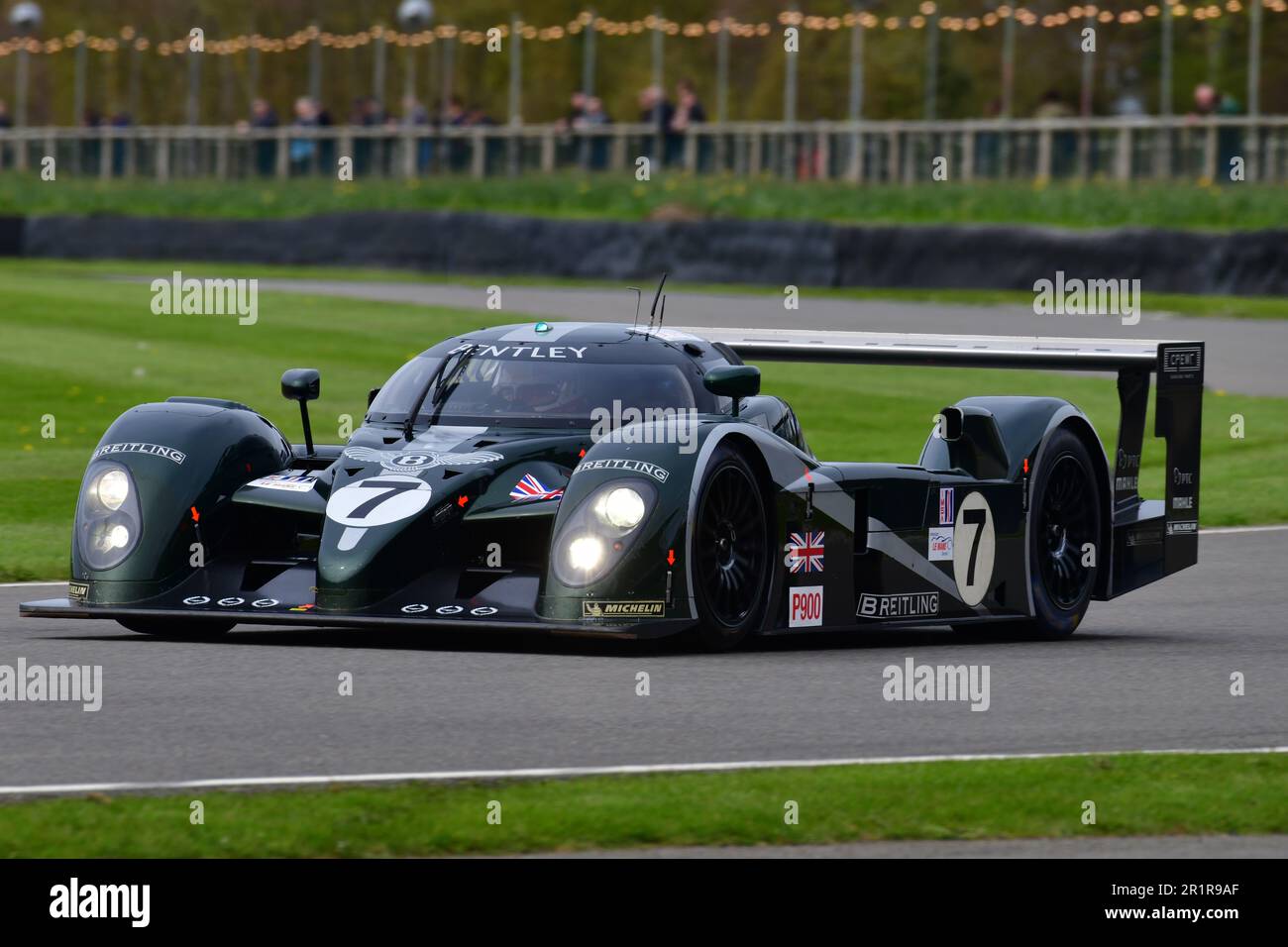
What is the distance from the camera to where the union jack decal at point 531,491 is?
9.91m

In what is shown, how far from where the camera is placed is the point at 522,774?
24.2 ft

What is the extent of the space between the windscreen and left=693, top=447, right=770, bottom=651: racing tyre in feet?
2.33

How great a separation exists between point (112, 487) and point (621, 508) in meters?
2.20

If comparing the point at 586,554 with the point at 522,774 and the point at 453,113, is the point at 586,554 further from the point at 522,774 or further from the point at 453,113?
the point at 453,113

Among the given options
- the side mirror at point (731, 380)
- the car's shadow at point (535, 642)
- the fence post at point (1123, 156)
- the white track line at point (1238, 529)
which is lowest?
the white track line at point (1238, 529)

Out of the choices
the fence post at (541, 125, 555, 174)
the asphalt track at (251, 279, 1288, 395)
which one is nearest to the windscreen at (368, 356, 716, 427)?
the asphalt track at (251, 279, 1288, 395)

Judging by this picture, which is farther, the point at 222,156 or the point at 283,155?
the point at 222,156

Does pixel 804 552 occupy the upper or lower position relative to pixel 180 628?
upper

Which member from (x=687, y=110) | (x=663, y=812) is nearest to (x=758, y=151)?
(x=687, y=110)

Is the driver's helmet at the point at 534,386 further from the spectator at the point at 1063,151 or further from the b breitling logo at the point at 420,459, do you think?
the spectator at the point at 1063,151

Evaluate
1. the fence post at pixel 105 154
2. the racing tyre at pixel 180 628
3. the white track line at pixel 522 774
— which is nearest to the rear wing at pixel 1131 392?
the racing tyre at pixel 180 628

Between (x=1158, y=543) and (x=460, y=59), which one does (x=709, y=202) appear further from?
(x=460, y=59)

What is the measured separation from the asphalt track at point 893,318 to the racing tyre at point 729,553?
1527 centimetres
